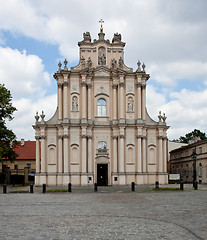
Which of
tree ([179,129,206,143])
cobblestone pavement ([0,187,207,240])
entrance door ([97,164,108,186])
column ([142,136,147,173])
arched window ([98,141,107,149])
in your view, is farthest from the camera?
tree ([179,129,206,143])

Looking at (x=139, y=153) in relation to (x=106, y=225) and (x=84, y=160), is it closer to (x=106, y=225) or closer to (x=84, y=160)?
(x=84, y=160)

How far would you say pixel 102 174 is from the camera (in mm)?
45438

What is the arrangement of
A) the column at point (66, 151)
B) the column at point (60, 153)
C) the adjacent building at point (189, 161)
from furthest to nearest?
the adjacent building at point (189, 161) < the column at point (60, 153) < the column at point (66, 151)

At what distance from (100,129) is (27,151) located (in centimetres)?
2704

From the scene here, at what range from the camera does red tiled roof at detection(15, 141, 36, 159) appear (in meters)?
65.6

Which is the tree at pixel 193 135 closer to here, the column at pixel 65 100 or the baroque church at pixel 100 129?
the baroque church at pixel 100 129

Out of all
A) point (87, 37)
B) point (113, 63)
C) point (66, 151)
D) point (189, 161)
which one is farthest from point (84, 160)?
point (189, 161)

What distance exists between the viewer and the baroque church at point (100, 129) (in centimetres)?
4409

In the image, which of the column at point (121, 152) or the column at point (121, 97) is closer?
the column at point (121, 152)

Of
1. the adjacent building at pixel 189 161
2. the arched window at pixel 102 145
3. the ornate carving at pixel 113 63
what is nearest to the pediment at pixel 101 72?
the ornate carving at pixel 113 63

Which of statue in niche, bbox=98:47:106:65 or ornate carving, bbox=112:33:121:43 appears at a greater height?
ornate carving, bbox=112:33:121:43

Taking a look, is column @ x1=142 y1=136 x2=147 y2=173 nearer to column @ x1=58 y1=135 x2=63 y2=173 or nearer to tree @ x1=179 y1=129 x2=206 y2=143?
column @ x1=58 y1=135 x2=63 y2=173

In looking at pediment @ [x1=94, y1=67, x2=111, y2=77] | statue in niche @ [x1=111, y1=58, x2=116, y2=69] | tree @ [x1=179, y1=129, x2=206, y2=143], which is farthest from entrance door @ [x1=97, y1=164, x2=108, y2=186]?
tree @ [x1=179, y1=129, x2=206, y2=143]

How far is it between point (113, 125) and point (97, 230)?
3388 centimetres
